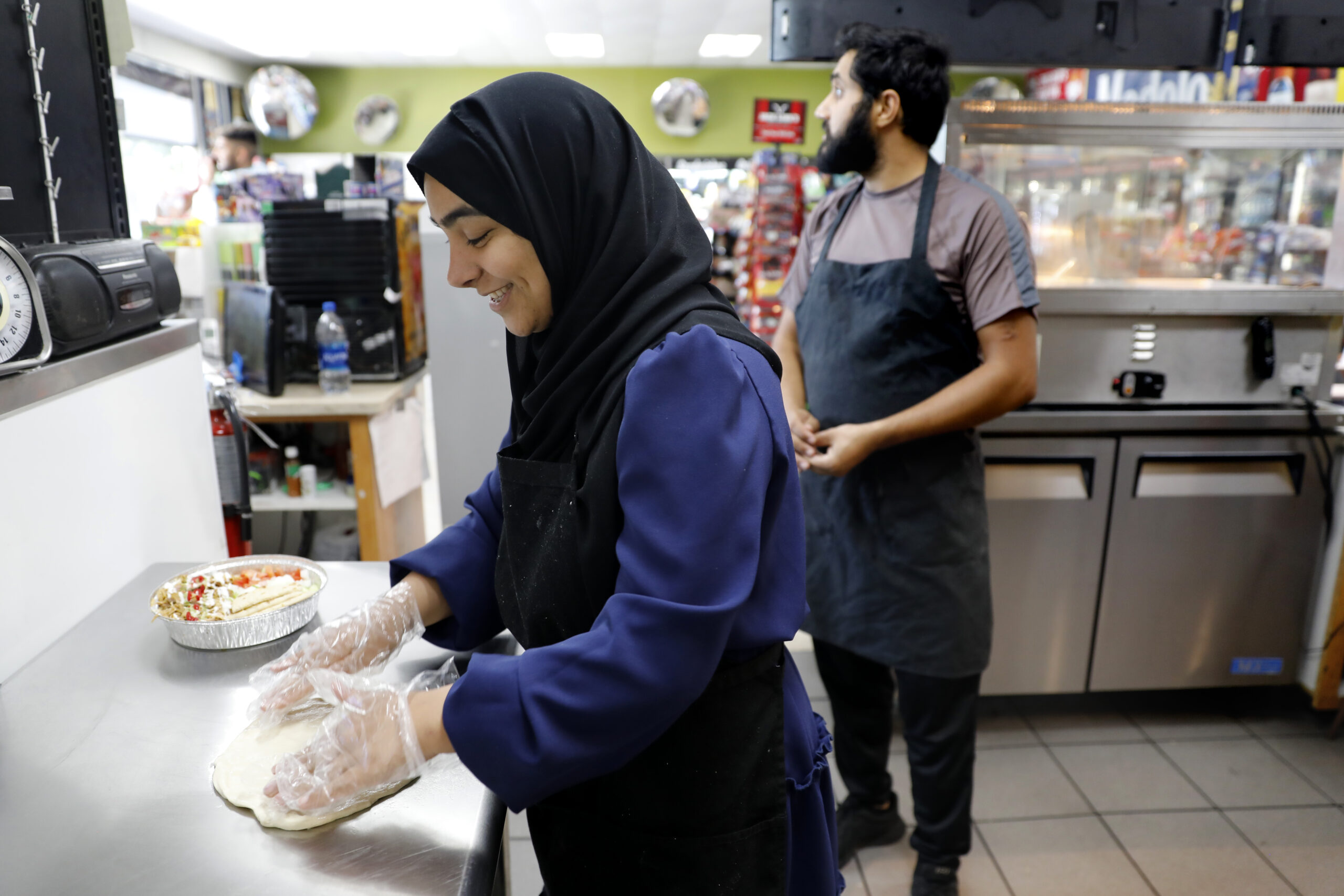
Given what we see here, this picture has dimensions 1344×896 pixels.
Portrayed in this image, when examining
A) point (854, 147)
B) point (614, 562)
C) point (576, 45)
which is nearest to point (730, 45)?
point (576, 45)

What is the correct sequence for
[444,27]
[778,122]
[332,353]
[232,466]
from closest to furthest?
[232,466] < [332,353] < [778,122] < [444,27]

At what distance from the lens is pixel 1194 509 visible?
255cm

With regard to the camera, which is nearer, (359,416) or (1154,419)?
(1154,419)

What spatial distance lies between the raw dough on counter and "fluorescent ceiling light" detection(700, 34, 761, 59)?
315 inches

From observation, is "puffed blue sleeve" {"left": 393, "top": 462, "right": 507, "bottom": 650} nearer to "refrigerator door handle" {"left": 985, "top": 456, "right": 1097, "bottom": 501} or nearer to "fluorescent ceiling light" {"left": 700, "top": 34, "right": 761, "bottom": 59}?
"refrigerator door handle" {"left": 985, "top": 456, "right": 1097, "bottom": 501}

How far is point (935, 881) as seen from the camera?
196cm

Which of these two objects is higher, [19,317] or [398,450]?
[19,317]

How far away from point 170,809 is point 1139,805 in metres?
2.34

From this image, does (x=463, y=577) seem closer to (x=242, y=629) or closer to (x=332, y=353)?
(x=242, y=629)

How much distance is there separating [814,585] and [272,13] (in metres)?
7.21

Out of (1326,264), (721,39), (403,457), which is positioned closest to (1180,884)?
(1326,264)

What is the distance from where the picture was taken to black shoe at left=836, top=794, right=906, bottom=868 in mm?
2133

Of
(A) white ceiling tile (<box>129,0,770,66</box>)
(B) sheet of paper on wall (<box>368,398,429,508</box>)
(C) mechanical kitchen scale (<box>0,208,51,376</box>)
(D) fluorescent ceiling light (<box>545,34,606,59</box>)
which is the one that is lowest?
(B) sheet of paper on wall (<box>368,398,429,508</box>)

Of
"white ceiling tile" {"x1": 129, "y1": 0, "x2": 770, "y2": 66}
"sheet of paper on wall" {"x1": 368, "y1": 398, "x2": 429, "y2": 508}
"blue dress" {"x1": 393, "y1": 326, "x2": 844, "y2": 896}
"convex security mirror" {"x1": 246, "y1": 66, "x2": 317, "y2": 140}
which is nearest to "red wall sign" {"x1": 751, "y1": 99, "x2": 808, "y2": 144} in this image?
"white ceiling tile" {"x1": 129, "y1": 0, "x2": 770, "y2": 66}
